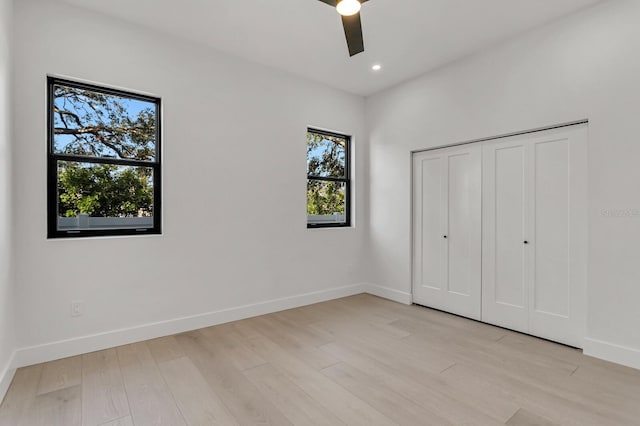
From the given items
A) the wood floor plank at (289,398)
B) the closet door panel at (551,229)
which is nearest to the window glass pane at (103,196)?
the wood floor plank at (289,398)

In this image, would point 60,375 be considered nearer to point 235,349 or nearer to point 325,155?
point 235,349

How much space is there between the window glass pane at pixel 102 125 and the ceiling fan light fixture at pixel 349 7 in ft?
7.11

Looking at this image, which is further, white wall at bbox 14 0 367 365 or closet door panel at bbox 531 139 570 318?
closet door panel at bbox 531 139 570 318

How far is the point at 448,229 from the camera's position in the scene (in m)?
3.94

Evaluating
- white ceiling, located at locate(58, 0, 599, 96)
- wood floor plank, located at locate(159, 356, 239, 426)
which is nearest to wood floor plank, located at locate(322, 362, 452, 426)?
wood floor plank, located at locate(159, 356, 239, 426)

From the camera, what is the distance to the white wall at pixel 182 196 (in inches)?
103

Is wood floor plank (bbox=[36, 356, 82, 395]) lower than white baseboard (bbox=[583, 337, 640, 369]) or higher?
lower

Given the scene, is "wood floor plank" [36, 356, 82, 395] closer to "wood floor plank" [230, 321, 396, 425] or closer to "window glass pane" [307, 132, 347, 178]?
"wood floor plank" [230, 321, 396, 425]

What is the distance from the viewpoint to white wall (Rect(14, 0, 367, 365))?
8.59ft

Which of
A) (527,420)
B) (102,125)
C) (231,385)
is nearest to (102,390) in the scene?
(231,385)

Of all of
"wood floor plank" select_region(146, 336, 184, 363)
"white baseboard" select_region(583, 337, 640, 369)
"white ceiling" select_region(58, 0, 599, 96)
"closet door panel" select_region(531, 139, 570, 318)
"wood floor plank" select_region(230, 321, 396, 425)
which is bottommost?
"wood floor plank" select_region(230, 321, 396, 425)

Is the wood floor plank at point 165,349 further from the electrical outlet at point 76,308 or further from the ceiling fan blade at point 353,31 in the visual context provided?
the ceiling fan blade at point 353,31

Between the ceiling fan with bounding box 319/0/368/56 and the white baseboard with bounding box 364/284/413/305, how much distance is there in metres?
3.12

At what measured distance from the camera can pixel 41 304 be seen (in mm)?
2635
